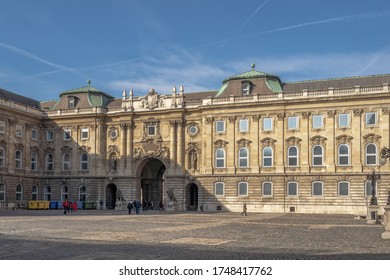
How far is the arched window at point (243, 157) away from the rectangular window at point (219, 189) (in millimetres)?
3399

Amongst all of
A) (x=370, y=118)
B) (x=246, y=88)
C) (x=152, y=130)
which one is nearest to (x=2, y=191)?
(x=152, y=130)

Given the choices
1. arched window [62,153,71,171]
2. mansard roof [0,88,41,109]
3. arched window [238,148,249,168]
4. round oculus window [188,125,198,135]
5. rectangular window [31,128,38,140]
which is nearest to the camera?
arched window [238,148,249,168]

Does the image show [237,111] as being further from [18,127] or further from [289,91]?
[18,127]

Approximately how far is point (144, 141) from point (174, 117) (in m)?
5.52

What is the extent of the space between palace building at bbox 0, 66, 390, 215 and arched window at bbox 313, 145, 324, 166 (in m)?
0.12

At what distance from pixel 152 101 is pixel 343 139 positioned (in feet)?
84.7

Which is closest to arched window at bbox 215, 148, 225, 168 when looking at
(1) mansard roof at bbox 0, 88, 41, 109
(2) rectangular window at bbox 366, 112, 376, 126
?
(2) rectangular window at bbox 366, 112, 376, 126

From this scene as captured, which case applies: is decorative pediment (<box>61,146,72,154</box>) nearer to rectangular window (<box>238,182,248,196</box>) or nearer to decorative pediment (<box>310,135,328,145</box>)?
rectangular window (<box>238,182,248,196</box>)

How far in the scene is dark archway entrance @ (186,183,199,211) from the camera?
237ft

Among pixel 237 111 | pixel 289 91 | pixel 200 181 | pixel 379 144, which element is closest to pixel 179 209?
pixel 200 181

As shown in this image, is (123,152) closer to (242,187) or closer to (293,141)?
(242,187)

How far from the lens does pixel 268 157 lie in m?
66.9

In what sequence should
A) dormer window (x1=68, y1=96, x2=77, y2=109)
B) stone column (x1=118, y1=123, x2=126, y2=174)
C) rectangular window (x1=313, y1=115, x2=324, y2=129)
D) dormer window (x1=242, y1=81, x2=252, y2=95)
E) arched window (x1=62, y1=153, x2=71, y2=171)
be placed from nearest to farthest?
rectangular window (x1=313, y1=115, x2=324, y2=129), dormer window (x1=242, y1=81, x2=252, y2=95), stone column (x1=118, y1=123, x2=126, y2=174), arched window (x1=62, y1=153, x2=71, y2=171), dormer window (x1=68, y1=96, x2=77, y2=109)

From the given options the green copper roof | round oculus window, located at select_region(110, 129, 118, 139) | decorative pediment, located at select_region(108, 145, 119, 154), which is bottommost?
decorative pediment, located at select_region(108, 145, 119, 154)
